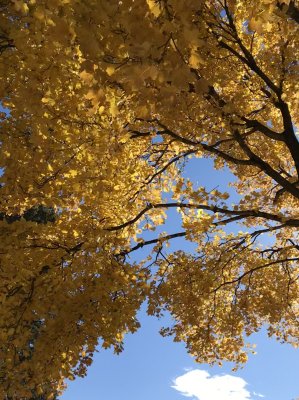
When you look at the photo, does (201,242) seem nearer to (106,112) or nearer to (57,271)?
(57,271)

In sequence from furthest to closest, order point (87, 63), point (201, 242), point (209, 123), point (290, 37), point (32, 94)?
1. point (201, 242)
2. point (290, 37)
3. point (209, 123)
4. point (32, 94)
5. point (87, 63)

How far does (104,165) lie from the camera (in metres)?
6.68

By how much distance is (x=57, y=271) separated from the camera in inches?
269

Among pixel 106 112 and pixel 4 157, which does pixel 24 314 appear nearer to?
pixel 4 157

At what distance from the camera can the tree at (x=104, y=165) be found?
3.58m

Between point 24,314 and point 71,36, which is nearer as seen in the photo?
point 71,36

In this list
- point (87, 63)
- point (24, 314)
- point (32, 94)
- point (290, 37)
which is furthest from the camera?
point (290, 37)

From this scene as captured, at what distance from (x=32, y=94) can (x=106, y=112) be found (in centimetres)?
158

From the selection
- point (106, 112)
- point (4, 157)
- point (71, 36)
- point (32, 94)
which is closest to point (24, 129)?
point (4, 157)

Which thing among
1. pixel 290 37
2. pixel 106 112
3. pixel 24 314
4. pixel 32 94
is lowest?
pixel 24 314

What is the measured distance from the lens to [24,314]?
6.28 m

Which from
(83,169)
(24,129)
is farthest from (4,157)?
(83,169)

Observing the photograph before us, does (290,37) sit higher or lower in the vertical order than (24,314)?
higher

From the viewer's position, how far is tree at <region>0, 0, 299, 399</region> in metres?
3.58
